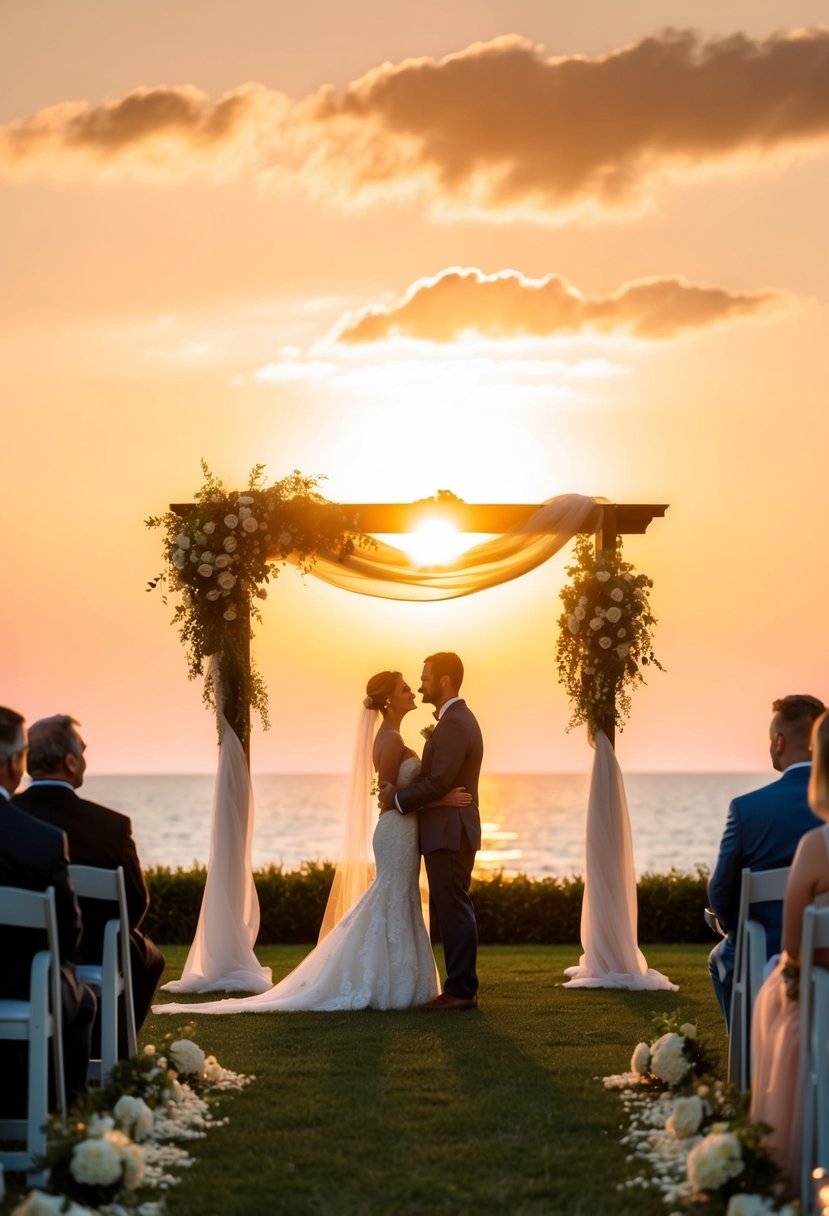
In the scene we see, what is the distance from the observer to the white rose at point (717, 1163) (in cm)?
461

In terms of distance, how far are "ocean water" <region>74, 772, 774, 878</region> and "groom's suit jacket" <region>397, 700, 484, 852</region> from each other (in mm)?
20800

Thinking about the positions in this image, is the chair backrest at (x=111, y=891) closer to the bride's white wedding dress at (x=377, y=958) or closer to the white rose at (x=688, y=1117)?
the white rose at (x=688, y=1117)

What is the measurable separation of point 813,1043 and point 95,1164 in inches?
84.9

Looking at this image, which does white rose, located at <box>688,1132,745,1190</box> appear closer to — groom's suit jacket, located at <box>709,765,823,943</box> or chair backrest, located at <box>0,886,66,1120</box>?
groom's suit jacket, located at <box>709,765,823,943</box>

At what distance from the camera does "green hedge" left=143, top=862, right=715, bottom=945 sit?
541 inches

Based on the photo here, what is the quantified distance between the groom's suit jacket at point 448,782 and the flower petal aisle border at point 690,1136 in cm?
271

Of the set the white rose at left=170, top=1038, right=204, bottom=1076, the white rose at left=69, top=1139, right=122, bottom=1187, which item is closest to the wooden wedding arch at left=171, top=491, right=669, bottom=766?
the white rose at left=170, top=1038, right=204, bottom=1076

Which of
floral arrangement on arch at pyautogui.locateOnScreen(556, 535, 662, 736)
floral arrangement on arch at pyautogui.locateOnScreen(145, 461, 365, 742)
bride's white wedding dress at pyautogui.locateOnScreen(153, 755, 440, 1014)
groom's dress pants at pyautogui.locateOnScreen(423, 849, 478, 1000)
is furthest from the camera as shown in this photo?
floral arrangement on arch at pyautogui.locateOnScreen(556, 535, 662, 736)

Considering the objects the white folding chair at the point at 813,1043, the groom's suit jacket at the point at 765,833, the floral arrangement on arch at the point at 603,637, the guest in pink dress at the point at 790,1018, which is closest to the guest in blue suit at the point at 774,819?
the groom's suit jacket at the point at 765,833

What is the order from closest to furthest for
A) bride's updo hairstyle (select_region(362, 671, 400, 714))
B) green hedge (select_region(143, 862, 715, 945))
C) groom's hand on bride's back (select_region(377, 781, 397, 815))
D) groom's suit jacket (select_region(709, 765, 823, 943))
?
groom's suit jacket (select_region(709, 765, 823, 943)), groom's hand on bride's back (select_region(377, 781, 397, 815)), bride's updo hairstyle (select_region(362, 671, 400, 714)), green hedge (select_region(143, 862, 715, 945))

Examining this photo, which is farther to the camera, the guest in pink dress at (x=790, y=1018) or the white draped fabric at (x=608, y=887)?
the white draped fabric at (x=608, y=887)

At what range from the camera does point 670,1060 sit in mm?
6438

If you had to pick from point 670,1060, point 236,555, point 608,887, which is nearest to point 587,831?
point 608,887

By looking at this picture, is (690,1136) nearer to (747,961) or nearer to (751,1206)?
(747,961)
